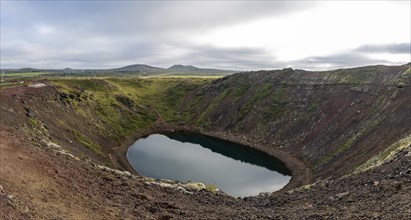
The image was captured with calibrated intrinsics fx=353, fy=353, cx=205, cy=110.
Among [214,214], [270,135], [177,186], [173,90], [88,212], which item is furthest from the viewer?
[173,90]

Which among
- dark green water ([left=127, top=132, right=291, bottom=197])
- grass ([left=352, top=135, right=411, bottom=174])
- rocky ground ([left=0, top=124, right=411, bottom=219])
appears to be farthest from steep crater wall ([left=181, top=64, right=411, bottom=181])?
rocky ground ([left=0, top=124, right=411, bottom=219])

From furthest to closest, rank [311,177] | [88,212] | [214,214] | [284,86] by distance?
1. [284,86]
2. [311,177]
3. [214,214]
4. [88,212]

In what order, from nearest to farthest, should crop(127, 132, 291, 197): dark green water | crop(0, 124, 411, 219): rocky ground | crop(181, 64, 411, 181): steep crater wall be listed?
crop(0, 124, 411, 219): rocky ground < crop(181, 64, 411, 181): steep crater wall < crop(127, 132, 291, 197): dark green water

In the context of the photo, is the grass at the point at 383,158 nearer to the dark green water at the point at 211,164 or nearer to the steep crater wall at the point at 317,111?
the steep crater wall at the point at 317,111

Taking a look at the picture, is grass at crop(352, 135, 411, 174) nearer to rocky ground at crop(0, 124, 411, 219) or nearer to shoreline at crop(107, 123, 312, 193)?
rocky ground at crop(0, 124, 411, 219)

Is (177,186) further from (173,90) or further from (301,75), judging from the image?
(173,90)

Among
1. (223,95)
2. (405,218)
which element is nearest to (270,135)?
(223,95)
